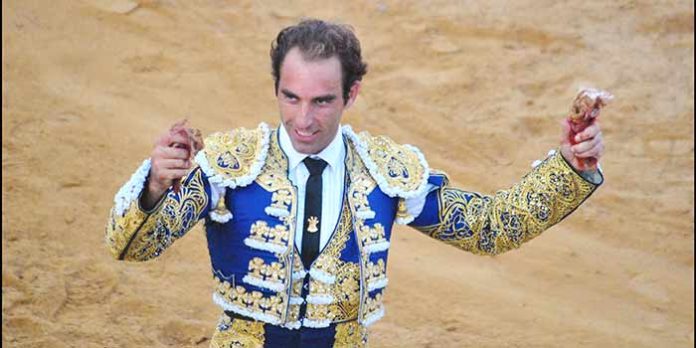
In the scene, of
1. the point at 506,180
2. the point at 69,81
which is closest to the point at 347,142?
the point at 506,180

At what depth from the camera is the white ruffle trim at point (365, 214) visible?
3.26 metres

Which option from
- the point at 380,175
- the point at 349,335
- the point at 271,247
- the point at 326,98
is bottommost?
the point at 349,335

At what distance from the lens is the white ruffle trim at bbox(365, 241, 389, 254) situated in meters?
3.25

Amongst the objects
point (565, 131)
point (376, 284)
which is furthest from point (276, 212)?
point (565, 131)

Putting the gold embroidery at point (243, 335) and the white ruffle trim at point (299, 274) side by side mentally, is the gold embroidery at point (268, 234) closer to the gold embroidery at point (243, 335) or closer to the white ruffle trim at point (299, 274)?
the white ruffle trim at point (299, 274)

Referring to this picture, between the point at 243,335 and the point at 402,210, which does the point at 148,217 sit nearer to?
the point at 243,335

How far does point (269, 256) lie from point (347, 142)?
0.45 m

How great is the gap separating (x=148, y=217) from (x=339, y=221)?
65 centimetres

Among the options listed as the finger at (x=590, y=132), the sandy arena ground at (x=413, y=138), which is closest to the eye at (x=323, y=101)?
the finger at (x=590, y=132)

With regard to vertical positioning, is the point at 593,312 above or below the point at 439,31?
below

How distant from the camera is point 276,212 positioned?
3182 mm

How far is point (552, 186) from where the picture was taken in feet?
10.9

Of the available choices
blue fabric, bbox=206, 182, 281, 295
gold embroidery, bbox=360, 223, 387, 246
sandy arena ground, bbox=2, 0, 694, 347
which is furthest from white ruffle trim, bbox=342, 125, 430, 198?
sandy arena ground, bbox=2, 0, 694, 347

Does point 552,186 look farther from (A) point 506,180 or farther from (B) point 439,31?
(B) point 439,31
